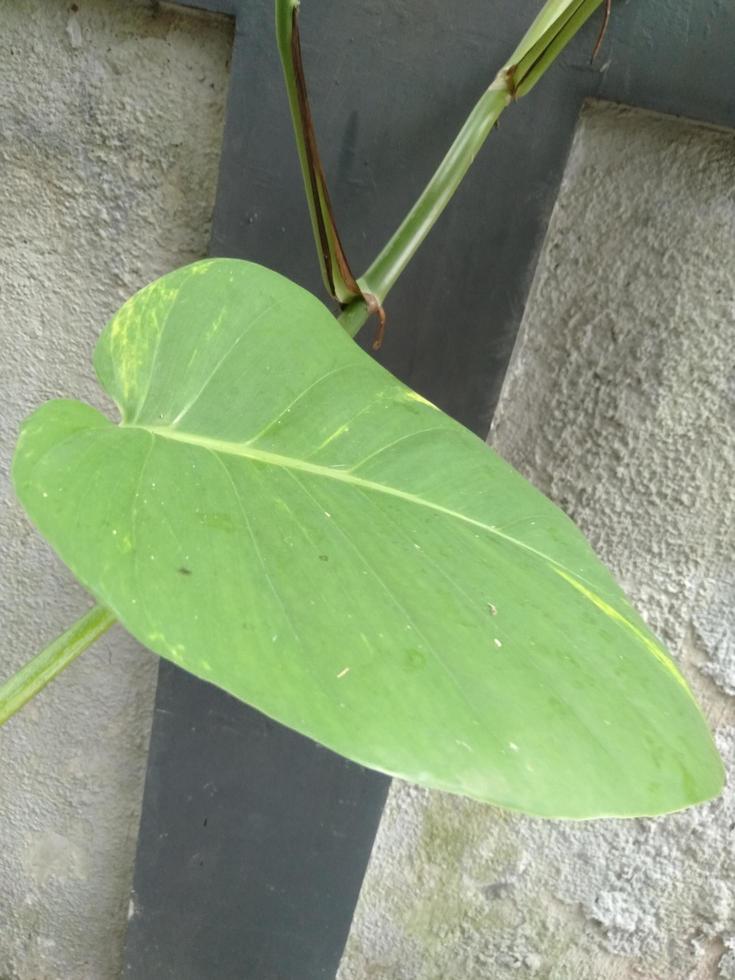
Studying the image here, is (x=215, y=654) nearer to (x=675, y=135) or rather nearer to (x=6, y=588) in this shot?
(x=675, y=135)

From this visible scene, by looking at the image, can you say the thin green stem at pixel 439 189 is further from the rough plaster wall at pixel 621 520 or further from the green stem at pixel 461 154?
the rough plaster wall at pixel 621 520

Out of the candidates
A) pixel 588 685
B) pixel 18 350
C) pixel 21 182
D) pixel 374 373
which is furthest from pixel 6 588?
pixel 588 685

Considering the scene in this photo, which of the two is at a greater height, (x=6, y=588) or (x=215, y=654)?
(x=215, y=654)

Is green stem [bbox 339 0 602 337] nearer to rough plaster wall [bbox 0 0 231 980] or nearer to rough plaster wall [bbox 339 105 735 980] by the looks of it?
rough plaster wall [bbox 339 105 735 980]

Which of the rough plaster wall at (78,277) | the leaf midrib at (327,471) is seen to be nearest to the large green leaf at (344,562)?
the leaf midrib at (327,471)

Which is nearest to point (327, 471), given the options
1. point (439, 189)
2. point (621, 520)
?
point (439, 189)

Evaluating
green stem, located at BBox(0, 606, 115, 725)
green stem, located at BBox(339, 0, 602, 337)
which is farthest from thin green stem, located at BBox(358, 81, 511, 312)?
green stem, located at BBox(0, 606, 115, 725)
